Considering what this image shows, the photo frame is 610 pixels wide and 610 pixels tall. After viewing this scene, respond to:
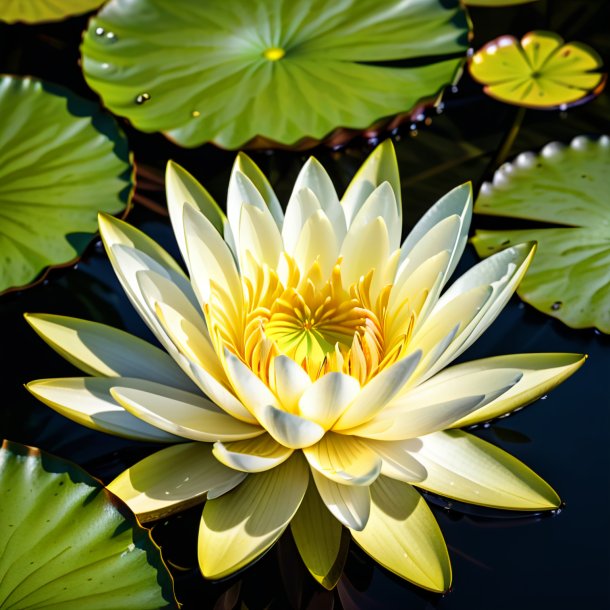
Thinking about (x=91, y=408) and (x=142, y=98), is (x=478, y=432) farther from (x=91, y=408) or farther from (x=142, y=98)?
(x=142, y=98)

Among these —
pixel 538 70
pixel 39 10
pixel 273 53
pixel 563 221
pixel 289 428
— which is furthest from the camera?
pixel 39 10

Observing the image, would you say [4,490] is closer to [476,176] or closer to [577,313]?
[577,313]

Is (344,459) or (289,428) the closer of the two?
(289,428)

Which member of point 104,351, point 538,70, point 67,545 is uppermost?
point 538,70

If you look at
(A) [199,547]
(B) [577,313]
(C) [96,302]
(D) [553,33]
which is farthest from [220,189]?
(D) [553,33]

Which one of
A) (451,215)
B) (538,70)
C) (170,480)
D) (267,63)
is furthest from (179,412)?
(538,70)

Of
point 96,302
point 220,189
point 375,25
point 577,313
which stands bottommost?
point 96,302

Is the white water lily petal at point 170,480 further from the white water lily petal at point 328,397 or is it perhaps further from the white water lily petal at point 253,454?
the white water lily petal at point 328,397
